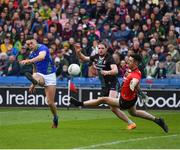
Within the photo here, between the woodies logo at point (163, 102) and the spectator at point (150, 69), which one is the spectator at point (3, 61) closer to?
the spectator at point (150, 69)

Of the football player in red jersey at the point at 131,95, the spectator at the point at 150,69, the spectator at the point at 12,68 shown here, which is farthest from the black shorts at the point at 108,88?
the spectator at the point at 12,68

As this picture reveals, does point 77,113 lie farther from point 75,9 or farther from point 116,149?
point 116,149

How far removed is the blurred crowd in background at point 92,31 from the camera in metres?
28.0

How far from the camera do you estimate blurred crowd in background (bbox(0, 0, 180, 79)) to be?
28016mm

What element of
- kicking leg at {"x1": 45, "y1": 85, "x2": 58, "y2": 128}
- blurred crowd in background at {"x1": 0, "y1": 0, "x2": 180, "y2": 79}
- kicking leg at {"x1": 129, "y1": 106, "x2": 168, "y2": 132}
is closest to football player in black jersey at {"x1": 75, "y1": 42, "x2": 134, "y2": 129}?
kicking leg at {"x1": 129, "y1": 106, "x2": 168, "y2": 132}

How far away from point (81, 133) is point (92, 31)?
13.7 meters

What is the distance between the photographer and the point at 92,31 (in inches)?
1189

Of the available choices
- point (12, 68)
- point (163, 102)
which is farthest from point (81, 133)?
point (12, 68)

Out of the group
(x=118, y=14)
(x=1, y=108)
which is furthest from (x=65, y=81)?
(x=118, y=14)

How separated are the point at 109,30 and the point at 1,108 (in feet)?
19.6

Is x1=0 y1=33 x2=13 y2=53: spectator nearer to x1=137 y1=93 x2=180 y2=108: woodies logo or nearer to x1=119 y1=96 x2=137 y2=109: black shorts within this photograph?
x1=137 y1=93 x2=180 y2=108: woodies logo

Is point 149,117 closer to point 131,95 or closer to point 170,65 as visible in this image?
point 131,95

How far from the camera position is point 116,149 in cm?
1365

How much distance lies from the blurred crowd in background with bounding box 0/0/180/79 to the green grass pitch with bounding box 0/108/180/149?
4396mm
